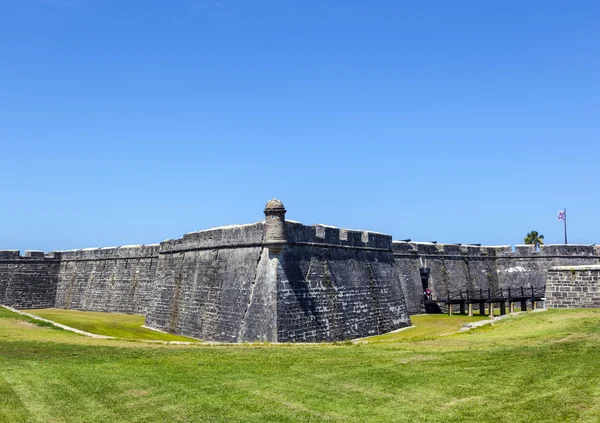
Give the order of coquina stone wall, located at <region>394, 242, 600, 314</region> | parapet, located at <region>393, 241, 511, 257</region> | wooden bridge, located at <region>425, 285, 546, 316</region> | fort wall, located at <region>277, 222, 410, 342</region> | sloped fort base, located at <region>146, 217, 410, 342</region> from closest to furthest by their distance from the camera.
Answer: sloped fort base, located at <region>146, 217, 410, 342</region> → fort wall, located at <region>277, 222, 410, 342</region> → wooden bridge, located at <region>425, 285, 546, 316</region> → coquina stone wall, located at <region>394, 242, 600, 314</region> → parapet, located at <region>393, 241, 511, 257</region>

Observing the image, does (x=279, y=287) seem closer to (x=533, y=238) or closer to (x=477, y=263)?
(x=477, y=263)

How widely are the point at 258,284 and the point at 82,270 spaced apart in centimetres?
2381

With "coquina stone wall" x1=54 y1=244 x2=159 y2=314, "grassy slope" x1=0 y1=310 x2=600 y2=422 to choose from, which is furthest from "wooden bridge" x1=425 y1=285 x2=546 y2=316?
"coquina stone wall" x1=54 y1=244 x2=159 y2=314

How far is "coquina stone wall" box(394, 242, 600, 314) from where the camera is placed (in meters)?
32.8

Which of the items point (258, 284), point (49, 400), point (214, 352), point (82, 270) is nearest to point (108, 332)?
point (258, 284)

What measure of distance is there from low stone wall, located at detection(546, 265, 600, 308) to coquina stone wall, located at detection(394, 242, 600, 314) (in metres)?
11.3

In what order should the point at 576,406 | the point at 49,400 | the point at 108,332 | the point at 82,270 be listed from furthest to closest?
the point at 82,270, the point at 108,332, the point at 49,400, the point at 576,406

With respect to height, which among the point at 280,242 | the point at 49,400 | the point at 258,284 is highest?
the point at 280,242

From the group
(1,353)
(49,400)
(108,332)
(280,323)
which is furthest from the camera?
(108,332)

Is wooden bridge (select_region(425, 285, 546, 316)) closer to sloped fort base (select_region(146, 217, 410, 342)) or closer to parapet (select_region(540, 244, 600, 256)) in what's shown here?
parapet (select_region(540, 244, 600, 256))

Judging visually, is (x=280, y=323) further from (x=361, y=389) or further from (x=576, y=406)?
(x=576, y=406)

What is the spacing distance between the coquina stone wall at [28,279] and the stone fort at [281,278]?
0.07 meters

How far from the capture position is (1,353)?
1294cm

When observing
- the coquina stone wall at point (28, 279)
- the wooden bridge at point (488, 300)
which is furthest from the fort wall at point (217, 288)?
the coquina stone wall at point (28, 279)
